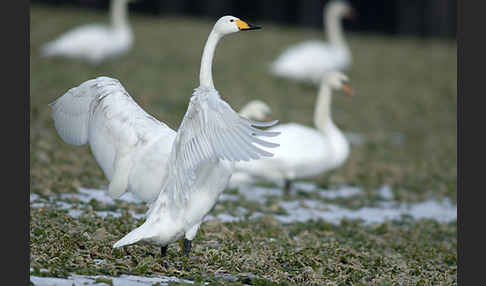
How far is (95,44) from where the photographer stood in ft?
42.5

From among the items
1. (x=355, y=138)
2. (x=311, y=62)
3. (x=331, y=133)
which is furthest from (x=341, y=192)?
(x=311, y=62)

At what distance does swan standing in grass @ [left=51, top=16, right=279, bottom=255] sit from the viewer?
13.4 ft

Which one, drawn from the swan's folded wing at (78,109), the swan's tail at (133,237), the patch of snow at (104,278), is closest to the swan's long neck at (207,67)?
the swan's folded wing at (78,109)

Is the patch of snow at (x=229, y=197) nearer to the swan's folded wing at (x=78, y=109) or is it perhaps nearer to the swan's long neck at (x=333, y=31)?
the swan's folded wing at (x=78, y=109)

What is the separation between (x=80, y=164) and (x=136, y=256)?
3.68 metres

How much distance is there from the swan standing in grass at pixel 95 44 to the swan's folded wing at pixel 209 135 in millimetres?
9147

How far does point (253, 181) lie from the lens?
8914 millimetres

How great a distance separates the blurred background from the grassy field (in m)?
1.63

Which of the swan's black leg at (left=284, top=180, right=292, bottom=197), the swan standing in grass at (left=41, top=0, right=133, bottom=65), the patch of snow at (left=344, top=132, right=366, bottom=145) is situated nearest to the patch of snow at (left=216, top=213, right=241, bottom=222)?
the swan's black leg at (left=284, top=180, right=292, bottom=197)

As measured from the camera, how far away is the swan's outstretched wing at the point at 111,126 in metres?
4.70

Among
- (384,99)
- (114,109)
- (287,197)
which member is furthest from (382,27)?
(114,109)

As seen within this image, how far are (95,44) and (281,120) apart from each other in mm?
3917

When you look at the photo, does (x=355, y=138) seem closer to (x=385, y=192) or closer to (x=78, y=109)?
(x=385, y=192)

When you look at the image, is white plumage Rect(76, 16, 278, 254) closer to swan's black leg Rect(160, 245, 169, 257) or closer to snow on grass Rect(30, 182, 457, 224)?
swan's black leg Rect(160, 245, 169, 257)
